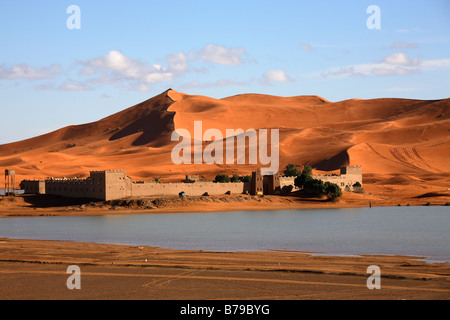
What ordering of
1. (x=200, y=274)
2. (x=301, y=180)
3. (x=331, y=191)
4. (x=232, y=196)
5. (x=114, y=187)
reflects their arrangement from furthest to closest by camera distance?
(x=301, y=180) < (x=331, y=191) < (x=232, y=196) < (x=114, y=187) < (x=200, y=274)

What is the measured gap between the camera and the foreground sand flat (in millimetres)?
18938

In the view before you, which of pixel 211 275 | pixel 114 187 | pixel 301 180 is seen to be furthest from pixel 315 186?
pixel 211 275

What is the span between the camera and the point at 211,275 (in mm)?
22062

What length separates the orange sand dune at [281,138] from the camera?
105m

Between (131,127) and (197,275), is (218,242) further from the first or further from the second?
(131,127)

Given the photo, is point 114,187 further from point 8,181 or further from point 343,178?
point 343,178

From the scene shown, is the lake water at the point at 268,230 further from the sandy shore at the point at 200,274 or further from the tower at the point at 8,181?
the tower at the point at 8,181

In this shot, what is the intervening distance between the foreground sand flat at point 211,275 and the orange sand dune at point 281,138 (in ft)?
209

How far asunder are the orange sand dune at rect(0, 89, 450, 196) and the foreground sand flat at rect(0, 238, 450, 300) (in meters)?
63.8

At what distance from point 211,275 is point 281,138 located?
109599 millimetres

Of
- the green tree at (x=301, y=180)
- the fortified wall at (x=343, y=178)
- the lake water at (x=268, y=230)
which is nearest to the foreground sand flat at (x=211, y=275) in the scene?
the lake water at (x=268, y=230)

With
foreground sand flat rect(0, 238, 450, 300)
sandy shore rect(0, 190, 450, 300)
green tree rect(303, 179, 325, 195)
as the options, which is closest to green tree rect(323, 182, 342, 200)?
green tree rect(303, 179, 325, 195)

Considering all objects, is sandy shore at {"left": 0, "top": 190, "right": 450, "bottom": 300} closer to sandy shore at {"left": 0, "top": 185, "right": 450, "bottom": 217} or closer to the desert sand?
the desert sand
